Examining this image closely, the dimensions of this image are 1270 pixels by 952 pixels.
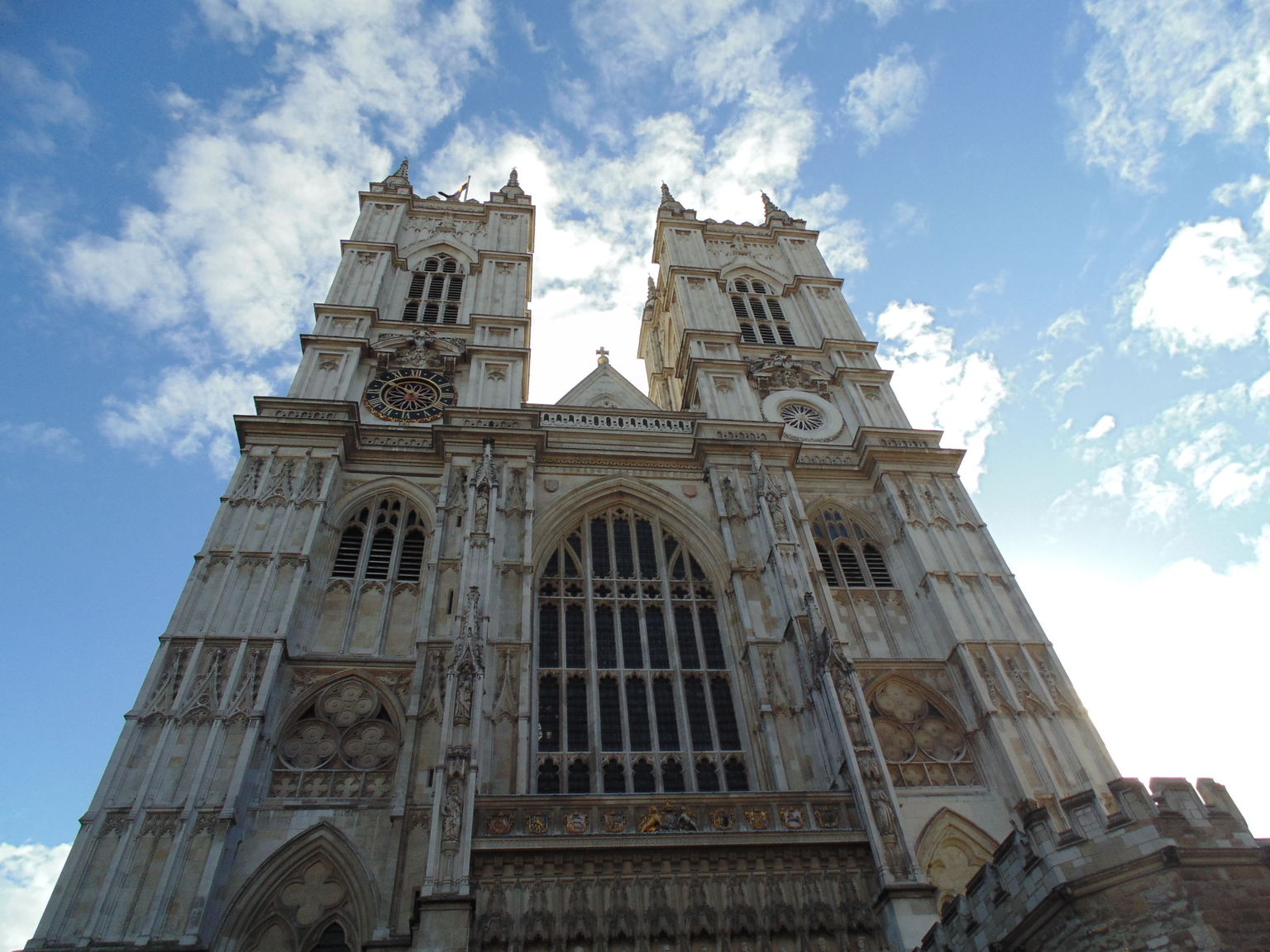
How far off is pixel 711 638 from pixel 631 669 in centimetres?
209

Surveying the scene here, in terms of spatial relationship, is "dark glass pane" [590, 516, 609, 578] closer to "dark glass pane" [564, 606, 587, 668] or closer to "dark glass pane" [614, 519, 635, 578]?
"dark glass pane" [614, 519, 635, 578]

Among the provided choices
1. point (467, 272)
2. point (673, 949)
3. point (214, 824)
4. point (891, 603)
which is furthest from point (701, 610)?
point (467, 272)

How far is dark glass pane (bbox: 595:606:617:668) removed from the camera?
19.0 meters

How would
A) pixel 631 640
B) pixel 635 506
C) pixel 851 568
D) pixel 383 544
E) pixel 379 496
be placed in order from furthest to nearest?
pixel 635 506, pixel 851 568, pixel 379 496, pixel 383 544, pixel 631 640

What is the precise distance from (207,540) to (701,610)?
10.9m

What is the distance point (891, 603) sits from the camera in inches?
835

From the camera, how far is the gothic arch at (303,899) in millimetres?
13898

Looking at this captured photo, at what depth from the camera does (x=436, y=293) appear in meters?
29.8

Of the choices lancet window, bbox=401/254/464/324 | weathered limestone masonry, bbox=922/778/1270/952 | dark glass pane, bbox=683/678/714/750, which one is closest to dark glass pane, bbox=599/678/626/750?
dark glass pane, bbox=683/678/714/750

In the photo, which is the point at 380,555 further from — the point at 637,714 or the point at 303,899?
the point at 303,899

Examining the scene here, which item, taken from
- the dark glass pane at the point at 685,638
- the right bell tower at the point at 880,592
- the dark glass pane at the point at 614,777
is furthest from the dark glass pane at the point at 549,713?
the right bell tower at the point at 880,592

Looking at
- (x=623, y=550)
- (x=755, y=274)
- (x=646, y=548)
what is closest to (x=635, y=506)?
(x=646, y=548)

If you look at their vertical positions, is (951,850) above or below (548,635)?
below

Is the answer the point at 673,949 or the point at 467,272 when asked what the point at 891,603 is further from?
the point at 467,272
